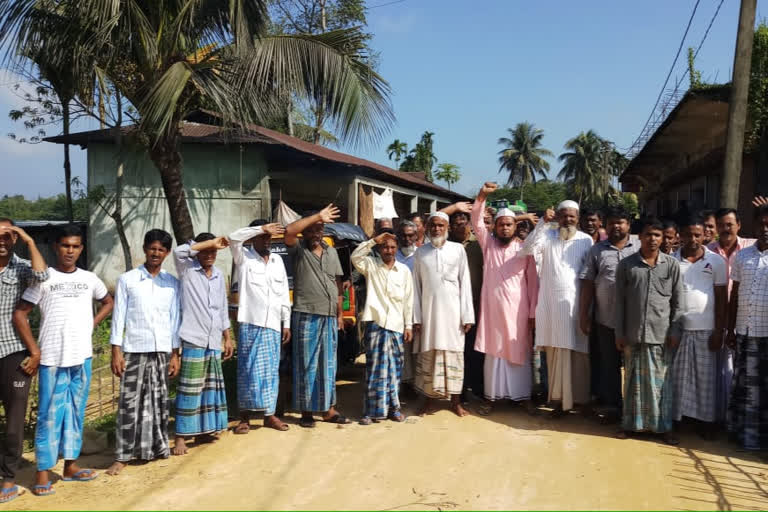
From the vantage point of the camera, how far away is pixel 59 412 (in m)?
3.89

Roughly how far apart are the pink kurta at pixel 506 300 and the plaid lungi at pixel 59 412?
3351 mm

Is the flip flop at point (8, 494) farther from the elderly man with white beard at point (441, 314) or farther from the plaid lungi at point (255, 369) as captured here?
the elderly man with white beard at point (441, 314)

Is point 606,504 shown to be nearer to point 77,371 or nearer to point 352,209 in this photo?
point 77,371

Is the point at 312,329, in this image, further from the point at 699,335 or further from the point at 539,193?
the point at 539,193

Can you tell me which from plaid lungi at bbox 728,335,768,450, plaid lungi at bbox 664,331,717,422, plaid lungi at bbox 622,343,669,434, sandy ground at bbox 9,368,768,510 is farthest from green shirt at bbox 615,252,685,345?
sandy ground at bbox 9,368,768,510

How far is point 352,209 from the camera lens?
13.6m

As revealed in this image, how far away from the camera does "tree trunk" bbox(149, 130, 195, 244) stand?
9148mm

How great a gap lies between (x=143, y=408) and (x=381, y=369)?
6.44 feet

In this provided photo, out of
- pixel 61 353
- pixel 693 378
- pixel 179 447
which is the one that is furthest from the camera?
pixel 693 378

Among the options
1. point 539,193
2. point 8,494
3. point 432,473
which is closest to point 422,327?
point 432,473

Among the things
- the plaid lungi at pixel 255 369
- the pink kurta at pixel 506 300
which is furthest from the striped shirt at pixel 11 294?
the pink kurta at pixel 506 300

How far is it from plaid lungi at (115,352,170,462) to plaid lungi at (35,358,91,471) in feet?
0.89

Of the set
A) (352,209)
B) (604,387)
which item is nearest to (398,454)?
(604,387)

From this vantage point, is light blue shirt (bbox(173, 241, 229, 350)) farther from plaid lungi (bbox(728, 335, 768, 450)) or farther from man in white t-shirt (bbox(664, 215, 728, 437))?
plaid lungi (bbox(728, 335, 768, 450))
